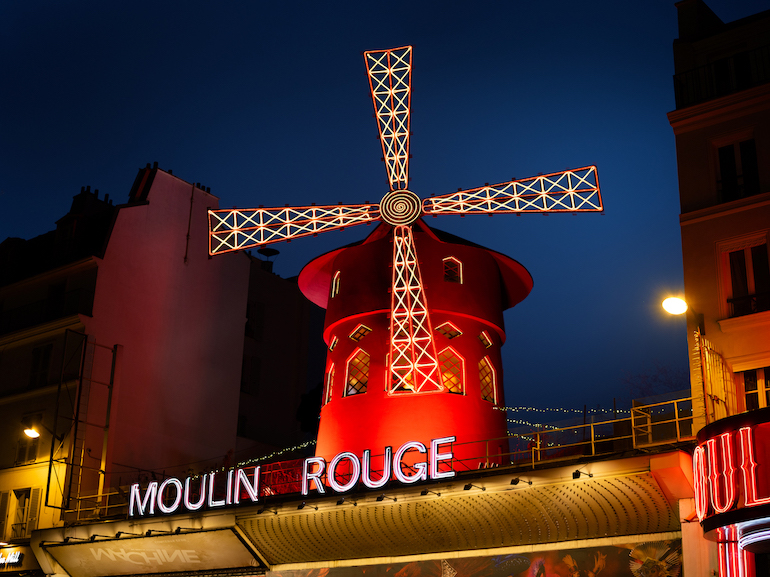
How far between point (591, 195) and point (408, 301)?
4.04 meters

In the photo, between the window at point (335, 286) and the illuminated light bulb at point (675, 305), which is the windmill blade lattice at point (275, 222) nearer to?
the window at point (335, 286)

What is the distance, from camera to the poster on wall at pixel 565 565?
12883 mm

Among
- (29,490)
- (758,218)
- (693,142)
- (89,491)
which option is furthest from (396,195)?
(29,490)

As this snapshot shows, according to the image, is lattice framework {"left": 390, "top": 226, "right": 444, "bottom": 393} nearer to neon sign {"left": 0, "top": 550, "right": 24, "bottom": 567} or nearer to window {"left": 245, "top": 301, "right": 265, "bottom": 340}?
window {"left": 245, "top": 301, "right": 265, "bottom": 340}

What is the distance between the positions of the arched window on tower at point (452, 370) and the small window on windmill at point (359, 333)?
1.63m

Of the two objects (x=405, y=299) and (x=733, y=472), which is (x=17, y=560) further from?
(x=733, y=472)

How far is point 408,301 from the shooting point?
57.6 feet

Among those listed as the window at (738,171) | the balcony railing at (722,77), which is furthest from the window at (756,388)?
the balcony railing at (722,77)

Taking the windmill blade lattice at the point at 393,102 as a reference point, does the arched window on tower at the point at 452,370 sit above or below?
below

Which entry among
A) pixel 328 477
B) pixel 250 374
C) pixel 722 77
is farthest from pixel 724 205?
pixel 250 374

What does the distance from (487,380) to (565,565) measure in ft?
17.6

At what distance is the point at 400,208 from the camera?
1792cm

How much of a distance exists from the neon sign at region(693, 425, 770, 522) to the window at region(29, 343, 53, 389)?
1690 cm

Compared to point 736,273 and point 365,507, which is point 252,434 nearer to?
point 365,507
